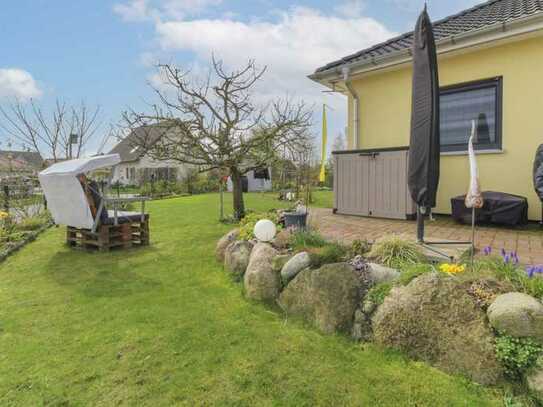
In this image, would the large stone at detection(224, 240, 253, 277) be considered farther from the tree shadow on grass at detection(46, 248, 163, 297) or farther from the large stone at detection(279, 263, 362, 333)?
the large stone at detection(279, 263, 362, 333)

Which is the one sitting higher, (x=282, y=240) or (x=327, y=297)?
(x=282, y=240)

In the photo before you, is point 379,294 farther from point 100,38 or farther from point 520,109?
point 100,38

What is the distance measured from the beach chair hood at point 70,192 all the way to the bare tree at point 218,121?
276cm

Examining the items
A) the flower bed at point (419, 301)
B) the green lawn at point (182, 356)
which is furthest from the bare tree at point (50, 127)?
the flower bed at point (419, 301)

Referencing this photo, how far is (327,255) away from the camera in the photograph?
3.28 metres

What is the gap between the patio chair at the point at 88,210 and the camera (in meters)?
5.42

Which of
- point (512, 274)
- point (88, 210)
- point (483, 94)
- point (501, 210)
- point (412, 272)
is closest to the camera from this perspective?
point (512, 274)

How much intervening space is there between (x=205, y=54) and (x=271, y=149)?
10.1ft

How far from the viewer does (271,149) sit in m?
9.18

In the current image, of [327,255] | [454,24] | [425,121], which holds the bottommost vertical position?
[327,255]

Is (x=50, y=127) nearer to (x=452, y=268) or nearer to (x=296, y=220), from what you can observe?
(x=296, y=220)

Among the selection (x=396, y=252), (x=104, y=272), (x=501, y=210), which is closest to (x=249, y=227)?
(x=104, y=272)

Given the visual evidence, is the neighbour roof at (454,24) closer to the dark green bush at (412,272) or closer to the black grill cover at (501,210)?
the black grill cover at (501,210)

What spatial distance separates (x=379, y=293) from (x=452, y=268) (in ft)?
2.15
